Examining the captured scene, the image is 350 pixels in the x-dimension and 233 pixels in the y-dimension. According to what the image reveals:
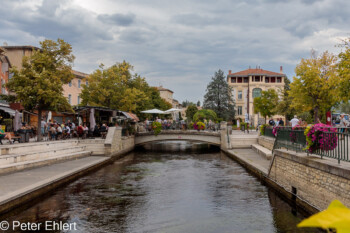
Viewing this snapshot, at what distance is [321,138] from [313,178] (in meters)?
1.30

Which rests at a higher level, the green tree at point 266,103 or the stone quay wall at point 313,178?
the green tree at point 266,103

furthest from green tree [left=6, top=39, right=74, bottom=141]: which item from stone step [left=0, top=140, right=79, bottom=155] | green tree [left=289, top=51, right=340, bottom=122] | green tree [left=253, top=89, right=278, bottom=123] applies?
green tree [left=253, top=89, right=278, bottom=123]

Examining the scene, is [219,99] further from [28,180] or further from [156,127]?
[28,180]

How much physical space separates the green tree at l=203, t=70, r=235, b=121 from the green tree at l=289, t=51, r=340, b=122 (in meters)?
38.0

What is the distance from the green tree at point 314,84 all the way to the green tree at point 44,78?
68.5ft

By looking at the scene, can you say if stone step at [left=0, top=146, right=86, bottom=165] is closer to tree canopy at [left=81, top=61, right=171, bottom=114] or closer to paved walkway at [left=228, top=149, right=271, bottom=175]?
paved walkway at [left=228, top=149, right=271, bottom=175]

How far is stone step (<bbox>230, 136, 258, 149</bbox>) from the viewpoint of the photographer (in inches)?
1224

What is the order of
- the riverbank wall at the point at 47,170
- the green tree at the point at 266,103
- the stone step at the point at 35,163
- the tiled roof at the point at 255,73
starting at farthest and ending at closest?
the tiled roof at the point at 255,73 → the green tree at the point at 266,103 → the stone step at the point at 35,163 → the riverbank wall at the point at 47,170

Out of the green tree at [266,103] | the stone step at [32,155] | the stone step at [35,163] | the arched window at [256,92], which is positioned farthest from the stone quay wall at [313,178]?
the arched window at [256,92]

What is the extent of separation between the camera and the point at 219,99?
230ft

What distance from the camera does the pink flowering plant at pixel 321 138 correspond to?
377 inches

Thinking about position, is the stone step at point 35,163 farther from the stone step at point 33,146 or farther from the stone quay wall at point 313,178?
the stone quay wall at point 313,178

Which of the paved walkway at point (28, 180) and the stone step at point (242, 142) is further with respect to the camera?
the stone step at point (242, 142)

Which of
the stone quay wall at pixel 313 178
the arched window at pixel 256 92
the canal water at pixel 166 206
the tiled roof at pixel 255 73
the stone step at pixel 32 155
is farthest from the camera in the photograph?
the tiled roof at pixel 255 73
